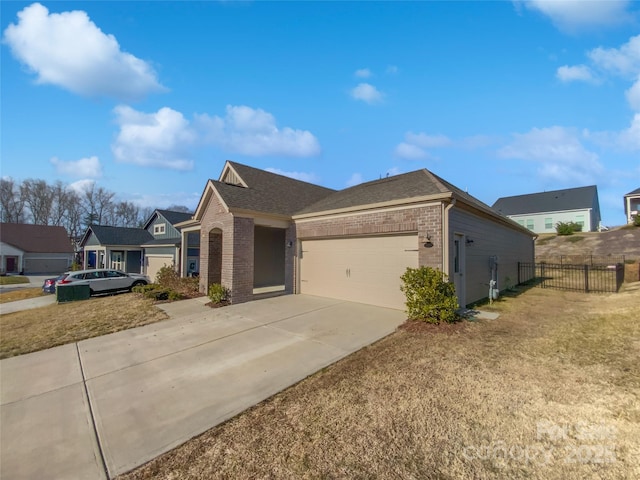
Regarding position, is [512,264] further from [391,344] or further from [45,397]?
[45,397]

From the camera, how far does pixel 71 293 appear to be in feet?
44.5

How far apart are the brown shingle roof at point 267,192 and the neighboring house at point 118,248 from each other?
17.2m

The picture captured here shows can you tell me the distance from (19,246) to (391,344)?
48.0m

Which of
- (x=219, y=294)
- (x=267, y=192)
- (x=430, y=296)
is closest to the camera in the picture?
(x=430, y=296)

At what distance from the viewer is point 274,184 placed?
14711 millimetres

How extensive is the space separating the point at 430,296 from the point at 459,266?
232 cm

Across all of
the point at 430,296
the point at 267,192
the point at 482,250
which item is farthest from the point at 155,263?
the point at 482,250

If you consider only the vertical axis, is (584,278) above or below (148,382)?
above

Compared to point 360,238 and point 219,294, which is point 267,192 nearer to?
point 219,294

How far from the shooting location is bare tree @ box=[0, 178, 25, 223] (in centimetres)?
4316

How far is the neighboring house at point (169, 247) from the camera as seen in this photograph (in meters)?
18.0

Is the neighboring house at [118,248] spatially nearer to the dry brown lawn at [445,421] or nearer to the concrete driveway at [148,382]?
the concrete driveway at [148,382]

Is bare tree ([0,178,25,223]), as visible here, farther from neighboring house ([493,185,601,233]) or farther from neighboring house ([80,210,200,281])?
neighboring house ([493,185,601,233])

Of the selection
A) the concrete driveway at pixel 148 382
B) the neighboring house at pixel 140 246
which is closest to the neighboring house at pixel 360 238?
the concrete driveway at pixel 148 382
